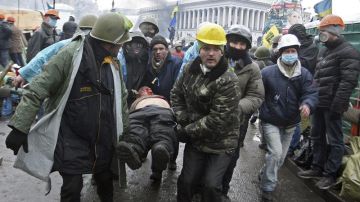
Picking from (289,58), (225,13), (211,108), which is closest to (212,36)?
(211,108)

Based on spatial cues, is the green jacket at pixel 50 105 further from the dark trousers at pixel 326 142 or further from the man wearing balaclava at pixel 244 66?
the dark trousers at pixel 326 142

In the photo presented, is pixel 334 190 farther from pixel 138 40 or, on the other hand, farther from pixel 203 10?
pixel 203 10

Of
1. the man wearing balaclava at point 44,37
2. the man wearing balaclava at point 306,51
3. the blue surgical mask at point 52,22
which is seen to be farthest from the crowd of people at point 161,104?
the blue surgical mask at point 52,22

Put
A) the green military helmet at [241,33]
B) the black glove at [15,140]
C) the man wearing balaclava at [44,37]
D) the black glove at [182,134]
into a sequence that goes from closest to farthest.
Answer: the black glove at [15,140] < the black glove at [182,134] < the green military helmet at [241,33] < the man wearing balaclava at [44,37]

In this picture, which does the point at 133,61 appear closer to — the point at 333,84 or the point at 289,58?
the point at 289,58

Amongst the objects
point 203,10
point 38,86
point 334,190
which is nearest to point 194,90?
point 38,86

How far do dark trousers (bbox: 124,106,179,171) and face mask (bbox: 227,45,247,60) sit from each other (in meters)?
0.93

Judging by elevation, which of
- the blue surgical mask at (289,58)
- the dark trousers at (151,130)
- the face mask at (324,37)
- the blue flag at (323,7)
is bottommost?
the dark trousers at (151,130)

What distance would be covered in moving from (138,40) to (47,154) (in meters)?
2.30

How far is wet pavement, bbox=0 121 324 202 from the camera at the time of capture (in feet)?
14.8

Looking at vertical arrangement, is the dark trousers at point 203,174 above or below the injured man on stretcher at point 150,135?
below

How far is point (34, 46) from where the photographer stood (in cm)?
784

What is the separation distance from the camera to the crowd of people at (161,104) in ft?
10.1

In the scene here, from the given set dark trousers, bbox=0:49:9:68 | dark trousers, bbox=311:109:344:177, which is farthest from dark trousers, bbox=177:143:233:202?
dark trousers, bbox=0:49:9:68
